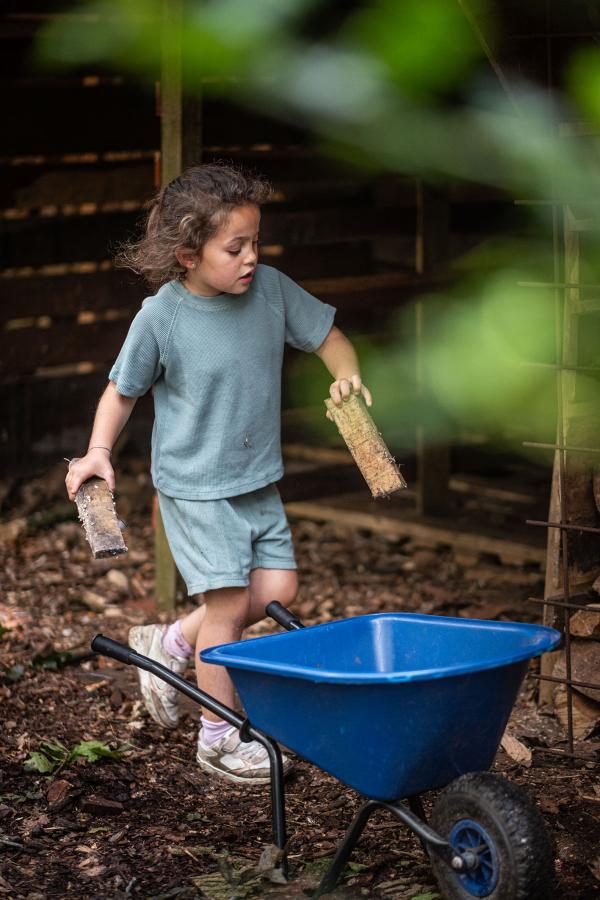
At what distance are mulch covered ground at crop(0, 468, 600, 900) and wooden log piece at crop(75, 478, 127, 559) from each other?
2.29 feet

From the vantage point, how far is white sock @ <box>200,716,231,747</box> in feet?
10.3

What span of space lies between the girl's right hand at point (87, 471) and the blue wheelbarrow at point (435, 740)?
0.59 meters

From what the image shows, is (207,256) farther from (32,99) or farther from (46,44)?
(32,99)

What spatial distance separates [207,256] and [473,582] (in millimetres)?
2570

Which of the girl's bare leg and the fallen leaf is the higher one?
the girl's bare leg

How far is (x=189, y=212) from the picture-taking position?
2.87 metres

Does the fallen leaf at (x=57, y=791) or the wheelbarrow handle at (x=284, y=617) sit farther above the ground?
the wheelbarrow handle at (x=284, y=617)

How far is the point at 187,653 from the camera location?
3.39 metres

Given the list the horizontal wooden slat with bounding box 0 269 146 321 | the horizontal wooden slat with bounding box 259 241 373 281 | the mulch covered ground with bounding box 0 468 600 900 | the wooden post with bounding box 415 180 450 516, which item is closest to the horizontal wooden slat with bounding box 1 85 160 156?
the horizontal wooden slat with bounding box 0 269 146 321

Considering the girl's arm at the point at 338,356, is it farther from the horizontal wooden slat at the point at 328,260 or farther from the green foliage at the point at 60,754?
the horizontal wooden slat at the point at 328,260

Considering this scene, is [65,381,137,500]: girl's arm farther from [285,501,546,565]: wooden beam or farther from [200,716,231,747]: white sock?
[285,501,546,565]: wooden beam

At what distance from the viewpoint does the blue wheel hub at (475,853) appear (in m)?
2.08

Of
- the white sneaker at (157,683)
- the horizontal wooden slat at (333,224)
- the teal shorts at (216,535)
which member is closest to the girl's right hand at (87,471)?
the teal shorts at (216,535)

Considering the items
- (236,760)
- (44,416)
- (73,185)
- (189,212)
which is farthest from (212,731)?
(44,416)
